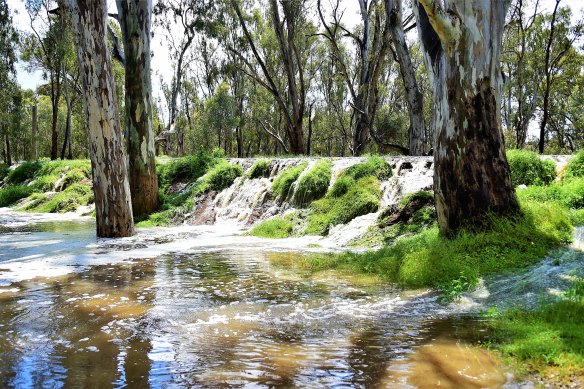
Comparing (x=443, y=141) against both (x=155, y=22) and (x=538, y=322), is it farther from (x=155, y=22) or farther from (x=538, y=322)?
(x=155, y=22)

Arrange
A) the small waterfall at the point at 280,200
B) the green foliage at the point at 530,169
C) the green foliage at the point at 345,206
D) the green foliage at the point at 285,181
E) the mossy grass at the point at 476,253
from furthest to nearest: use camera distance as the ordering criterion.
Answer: the green foliage at the point at 285,181 → the green foliage at the point at 345,206 → the small waterfall at the point at 280,200 → the green foliage at the point at 530,169 → the mossy grass at the point at 476,253

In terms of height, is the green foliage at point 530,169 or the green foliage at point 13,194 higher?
the green foliage at point 530,169

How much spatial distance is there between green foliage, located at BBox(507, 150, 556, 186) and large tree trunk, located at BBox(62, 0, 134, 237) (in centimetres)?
793

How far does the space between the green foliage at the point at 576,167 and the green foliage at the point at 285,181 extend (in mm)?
6424

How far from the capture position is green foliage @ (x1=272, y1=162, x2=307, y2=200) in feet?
41.8

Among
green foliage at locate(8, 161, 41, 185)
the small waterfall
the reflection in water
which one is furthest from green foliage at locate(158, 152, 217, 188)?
the reflection in water

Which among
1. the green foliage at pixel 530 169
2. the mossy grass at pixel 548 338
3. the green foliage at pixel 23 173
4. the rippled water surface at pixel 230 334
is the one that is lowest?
the rippled water surface at pixel 230 334

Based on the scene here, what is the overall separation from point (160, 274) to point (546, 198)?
6049 millimetres

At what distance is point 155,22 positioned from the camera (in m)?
31.3

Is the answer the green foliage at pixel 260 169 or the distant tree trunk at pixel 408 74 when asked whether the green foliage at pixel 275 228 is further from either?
the distant tree trunk at pixel 408 74

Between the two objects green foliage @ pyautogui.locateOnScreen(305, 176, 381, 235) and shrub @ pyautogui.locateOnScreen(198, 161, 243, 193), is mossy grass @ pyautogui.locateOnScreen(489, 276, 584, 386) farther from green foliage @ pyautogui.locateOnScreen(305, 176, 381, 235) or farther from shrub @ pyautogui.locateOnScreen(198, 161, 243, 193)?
shrub @ pyautogui.locateOnScreen(198, 161, 243, 193)

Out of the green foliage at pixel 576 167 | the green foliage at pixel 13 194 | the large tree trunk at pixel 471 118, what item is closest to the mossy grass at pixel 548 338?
the large tree trunk at pixel 471 118

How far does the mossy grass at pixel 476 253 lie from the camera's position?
550 cm

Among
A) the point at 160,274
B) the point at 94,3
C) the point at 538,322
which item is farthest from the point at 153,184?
the point at 538,322
